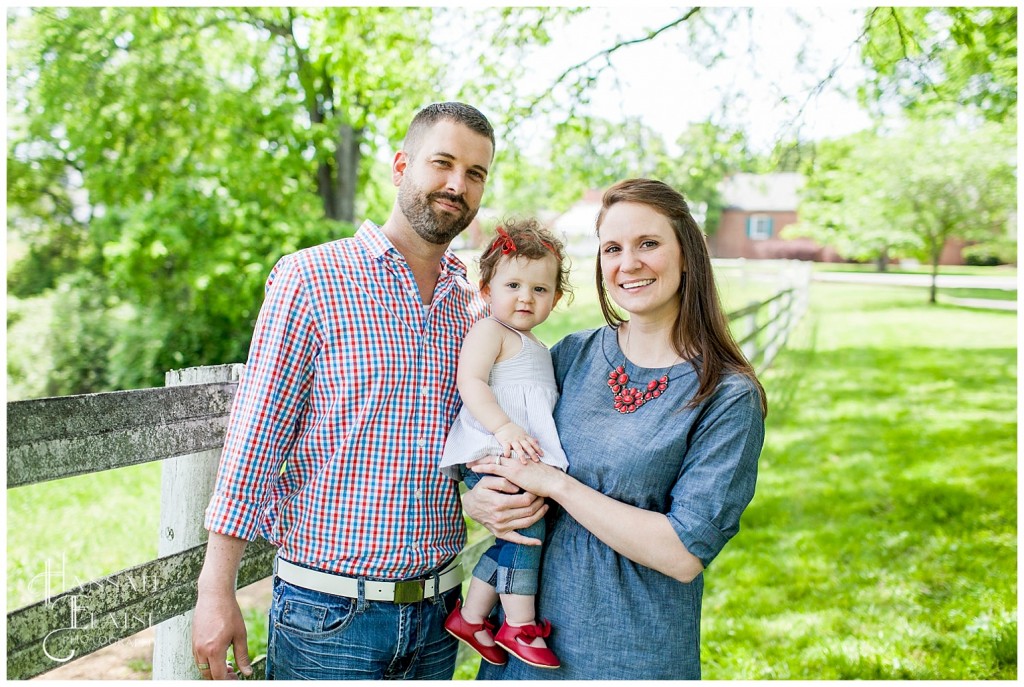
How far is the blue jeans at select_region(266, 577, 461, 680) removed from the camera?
6.68 ft

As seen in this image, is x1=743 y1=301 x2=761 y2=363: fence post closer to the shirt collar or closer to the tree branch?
the tree branch

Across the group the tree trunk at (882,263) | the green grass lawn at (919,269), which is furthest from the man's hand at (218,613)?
the tree trunk at (882,263)

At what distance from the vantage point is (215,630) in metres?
1.90

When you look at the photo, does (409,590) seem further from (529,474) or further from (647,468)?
(647,468)

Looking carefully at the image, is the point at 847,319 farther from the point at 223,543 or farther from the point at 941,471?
the point at 223,543

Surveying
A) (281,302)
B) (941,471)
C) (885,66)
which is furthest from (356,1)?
(941,471)

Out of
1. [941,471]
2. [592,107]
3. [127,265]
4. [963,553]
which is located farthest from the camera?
[127,265]

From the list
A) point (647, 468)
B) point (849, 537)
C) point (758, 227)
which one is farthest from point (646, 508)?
point (758, 227)

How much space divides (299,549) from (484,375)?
643mm

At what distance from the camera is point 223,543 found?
1.95 m

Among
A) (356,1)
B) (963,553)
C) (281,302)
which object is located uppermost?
(356,1)

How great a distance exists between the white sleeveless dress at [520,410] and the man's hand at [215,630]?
603mm

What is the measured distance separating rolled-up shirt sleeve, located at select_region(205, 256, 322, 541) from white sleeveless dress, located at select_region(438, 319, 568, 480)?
41cm

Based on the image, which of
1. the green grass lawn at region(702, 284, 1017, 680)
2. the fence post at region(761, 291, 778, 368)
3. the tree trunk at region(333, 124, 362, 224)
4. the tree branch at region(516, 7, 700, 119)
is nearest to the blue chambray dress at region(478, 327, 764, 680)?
the green grass lawn at region(702, 284, 1017, 680)
